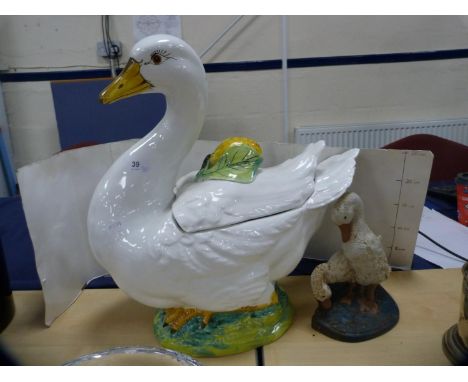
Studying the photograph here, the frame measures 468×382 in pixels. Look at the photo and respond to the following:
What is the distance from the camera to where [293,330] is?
68cm

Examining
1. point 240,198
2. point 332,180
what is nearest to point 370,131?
point 332,180

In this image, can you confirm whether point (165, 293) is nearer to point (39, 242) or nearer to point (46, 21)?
point (39, 242)

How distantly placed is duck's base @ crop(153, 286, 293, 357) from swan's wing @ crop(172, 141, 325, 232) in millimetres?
165

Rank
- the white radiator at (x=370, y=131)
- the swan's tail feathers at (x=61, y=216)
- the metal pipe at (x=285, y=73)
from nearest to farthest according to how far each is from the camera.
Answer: the swan's tail feathers at (x=61, y=216), the metal pipe at (x=285, y=73), the white radiator at (x=370, y=131)

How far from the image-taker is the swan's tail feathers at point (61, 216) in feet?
2.24

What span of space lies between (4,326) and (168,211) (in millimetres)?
372

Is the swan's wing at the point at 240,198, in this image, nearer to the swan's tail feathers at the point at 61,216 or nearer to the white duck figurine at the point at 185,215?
the white duck figurine at the point at 185,215

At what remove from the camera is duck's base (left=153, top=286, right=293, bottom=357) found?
2.07 ft

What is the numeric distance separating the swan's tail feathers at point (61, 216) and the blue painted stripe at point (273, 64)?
3.56ft

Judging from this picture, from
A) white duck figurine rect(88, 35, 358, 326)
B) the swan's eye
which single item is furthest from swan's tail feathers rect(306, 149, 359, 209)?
the swan's eye

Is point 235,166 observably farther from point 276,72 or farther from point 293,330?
point 276,72

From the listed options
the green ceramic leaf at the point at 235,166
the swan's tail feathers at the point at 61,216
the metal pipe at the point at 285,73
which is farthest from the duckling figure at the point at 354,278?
the metal pipe at the point at 285,73

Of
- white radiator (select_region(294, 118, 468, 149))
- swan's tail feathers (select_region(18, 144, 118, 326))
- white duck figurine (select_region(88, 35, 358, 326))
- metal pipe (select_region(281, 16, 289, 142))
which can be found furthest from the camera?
white radiator (select_region(294, 118, 468, 149))

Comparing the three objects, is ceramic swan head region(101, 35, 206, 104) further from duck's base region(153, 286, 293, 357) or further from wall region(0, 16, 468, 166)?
wall region(0, 16, 468, 166)
